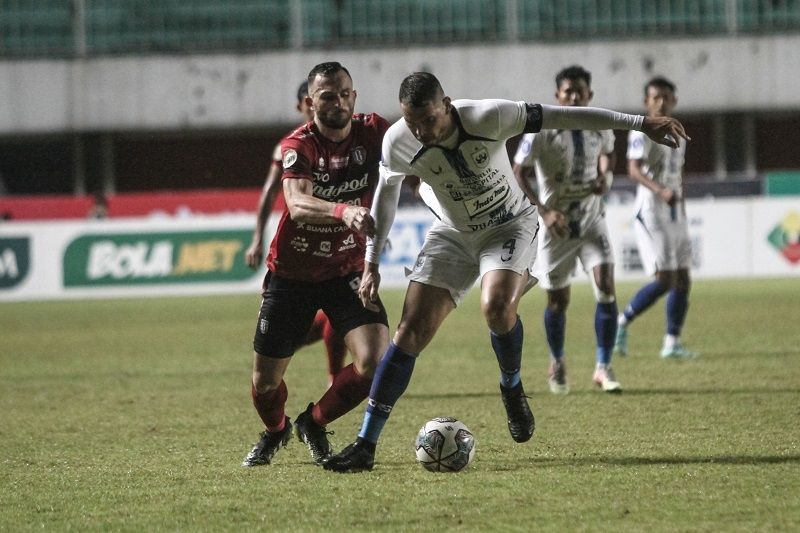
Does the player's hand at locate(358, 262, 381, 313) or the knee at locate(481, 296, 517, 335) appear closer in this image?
the player's hand at locate(358, 262, 381, 313)

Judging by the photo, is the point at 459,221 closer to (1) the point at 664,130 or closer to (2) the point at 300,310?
(2) the point at 300,310

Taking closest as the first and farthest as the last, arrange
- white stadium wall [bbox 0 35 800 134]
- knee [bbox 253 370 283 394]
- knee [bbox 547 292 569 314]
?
knee [bbox 253 370 283 394] < knee [bbox 547 292 569 314] < white stadium wall [bbox 0 35 800 134]

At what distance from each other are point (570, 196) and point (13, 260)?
45.3 feet

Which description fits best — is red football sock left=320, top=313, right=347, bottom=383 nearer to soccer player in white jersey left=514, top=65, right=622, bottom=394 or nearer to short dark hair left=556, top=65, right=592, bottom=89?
soccer player in white jersey left=514, top=65, right=622, bottom=394

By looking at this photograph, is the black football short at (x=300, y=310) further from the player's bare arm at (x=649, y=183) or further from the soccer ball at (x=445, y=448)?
the player's bare arm at (x=649, y=183)

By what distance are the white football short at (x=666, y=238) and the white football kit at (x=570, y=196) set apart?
77.9 inches

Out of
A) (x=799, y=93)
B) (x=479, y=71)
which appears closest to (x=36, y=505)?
(x=479, y=71)

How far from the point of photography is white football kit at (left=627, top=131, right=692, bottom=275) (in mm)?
11320

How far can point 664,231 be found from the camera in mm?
11422

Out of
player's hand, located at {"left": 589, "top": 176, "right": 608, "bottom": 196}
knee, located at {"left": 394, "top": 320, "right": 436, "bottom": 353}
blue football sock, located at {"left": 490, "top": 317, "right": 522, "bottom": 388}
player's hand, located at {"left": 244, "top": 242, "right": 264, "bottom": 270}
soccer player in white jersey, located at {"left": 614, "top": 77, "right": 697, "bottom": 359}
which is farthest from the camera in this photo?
soccer player in white jersey, located at {"left": 614, "top": 77, "right": 697, "bottom": 359}

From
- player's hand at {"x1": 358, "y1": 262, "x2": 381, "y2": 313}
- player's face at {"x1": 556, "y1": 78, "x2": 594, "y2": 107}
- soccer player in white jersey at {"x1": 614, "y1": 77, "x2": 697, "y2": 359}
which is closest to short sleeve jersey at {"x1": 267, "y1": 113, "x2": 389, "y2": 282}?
player's hand at {"x1": 358, "y1": 262, "x2": 381, "y2": 313}

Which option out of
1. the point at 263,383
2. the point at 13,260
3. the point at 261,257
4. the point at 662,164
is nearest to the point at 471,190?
the point at 263,383

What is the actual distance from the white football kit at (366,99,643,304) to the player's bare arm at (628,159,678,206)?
4284 millimetres

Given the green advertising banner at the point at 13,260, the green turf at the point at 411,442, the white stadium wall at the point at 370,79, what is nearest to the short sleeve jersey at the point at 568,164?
the green turf at the point at 411,442
